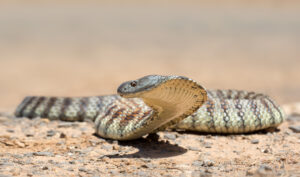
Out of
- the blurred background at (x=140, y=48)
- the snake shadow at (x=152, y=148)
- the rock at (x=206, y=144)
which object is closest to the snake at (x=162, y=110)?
the snake shadow at (x=152, y=148)

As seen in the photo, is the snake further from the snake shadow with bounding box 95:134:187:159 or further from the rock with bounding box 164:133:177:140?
the rock with bounding box 164:133:177:140

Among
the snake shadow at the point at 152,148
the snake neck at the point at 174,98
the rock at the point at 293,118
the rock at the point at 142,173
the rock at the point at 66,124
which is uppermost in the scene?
the snake neck at the point at 174,98

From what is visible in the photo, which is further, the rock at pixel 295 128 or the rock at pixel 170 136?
the rock at pixel 295 128

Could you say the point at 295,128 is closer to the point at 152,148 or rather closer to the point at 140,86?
the point at 152,148

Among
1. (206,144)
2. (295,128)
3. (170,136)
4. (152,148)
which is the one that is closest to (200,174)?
(152,148)

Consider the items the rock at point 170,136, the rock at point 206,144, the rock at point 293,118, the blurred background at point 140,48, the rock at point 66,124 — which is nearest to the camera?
the rock at point 206,144

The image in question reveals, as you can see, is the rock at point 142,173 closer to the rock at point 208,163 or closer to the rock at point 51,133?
the rock at point 208,163

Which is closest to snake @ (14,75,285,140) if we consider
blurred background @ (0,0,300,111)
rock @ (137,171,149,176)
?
rock @ (137,171,149,176)
